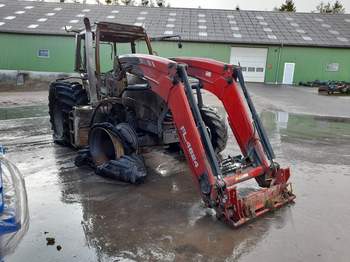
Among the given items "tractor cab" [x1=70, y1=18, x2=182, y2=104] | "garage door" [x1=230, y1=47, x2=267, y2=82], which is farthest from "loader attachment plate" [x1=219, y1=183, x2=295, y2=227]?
"garage door" [x1=230, y1=47, x2=267, y2=82]

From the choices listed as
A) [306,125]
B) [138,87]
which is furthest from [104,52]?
[306,125]

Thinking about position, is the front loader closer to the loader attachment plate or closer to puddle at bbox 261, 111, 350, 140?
the loader attachment plate

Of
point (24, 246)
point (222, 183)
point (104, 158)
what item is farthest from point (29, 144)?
point (222, 183)

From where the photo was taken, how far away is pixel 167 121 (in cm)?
535

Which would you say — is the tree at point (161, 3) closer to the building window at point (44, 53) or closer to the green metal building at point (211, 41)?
the green metal building at point (211, 41)

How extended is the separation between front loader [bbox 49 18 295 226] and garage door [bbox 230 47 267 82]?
59.8 feet

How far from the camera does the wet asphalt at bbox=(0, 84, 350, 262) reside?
3.26 meters

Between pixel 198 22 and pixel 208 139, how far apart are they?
23126 mm

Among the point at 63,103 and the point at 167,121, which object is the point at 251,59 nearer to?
the point at 63,103

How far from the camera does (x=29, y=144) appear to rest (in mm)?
6996

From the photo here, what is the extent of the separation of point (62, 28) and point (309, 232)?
883 inches

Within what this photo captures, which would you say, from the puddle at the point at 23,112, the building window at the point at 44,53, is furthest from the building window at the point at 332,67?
the puddle at the point at 23,112

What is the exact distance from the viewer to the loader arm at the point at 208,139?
369 cm

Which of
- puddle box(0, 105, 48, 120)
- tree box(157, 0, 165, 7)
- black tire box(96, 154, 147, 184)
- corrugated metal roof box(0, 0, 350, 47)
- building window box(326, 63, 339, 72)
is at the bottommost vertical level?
puddle box(0, 105, 48, 120)
